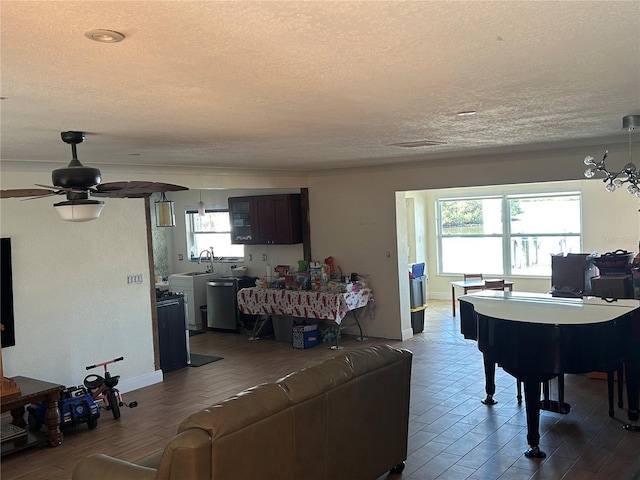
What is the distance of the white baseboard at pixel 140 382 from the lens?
616 centimetres

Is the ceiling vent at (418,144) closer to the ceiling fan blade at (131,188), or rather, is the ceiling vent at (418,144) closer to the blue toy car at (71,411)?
the ceiling fan blade at (131,188)

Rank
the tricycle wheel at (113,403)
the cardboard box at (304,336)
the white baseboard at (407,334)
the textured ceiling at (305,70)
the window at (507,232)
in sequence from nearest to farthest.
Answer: the textured ceiling at (305,70) < the tricycle wheel at (113,403) < the cardboard box at (304,336) < the white baseboard at (407,334) < the window at (507,232)

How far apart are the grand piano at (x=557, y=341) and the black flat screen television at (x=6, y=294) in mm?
4165

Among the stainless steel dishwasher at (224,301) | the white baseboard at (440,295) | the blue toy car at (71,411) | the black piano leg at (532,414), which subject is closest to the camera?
the black piano leg at (532,414)

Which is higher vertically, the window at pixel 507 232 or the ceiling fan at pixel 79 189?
the ceiling fan at pixel 79 189

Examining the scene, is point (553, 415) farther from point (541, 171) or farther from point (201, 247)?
point (201, 247)

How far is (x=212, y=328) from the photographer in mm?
9250

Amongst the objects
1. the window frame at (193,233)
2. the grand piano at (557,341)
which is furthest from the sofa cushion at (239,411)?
the window frame at (193,233)

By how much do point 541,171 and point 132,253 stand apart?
4.80 meters

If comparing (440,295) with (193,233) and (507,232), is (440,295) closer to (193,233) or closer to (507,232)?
(507,232)

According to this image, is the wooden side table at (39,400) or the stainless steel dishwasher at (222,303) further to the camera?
the stainless steel dishwasher at (222,303)

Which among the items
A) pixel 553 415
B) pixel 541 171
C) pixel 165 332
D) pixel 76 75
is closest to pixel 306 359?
pixel 165 332

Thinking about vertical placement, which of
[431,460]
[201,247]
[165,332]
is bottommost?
[431,460]

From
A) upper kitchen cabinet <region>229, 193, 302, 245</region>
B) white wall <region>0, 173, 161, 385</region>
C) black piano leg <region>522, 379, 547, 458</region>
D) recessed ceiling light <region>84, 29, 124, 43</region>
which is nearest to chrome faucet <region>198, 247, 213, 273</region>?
upper kitchen cabinet <region>229, 193, 302, 245</region>
